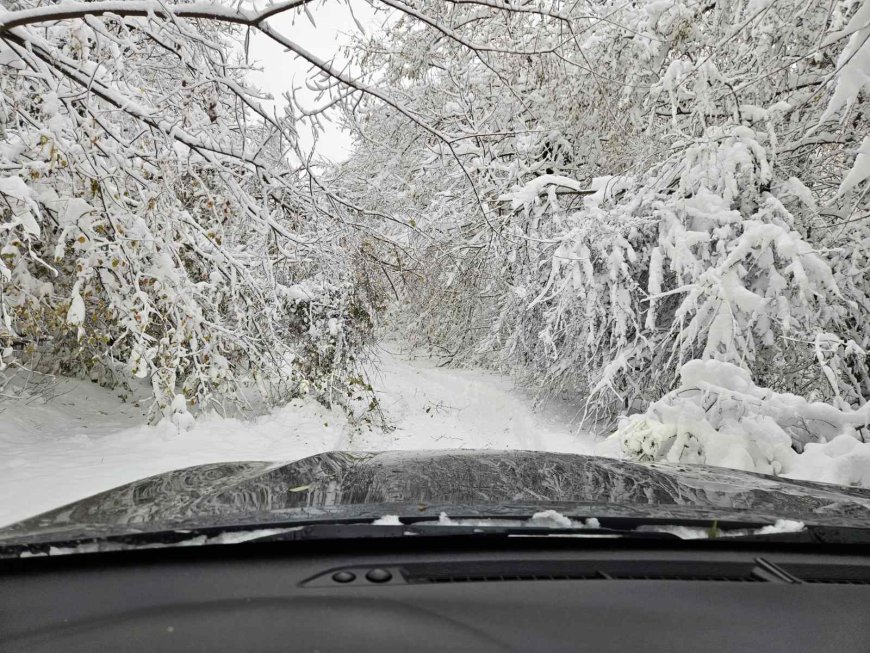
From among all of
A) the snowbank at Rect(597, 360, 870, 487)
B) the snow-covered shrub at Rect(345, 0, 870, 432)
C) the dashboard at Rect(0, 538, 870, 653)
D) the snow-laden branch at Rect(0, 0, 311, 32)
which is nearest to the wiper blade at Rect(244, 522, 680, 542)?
the dashboard at Rect(0, 538, 870, 653)

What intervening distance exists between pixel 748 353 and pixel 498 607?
6625 millimetres

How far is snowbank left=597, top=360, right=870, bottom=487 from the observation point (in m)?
4.90

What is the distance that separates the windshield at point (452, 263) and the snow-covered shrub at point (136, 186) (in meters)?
0.04

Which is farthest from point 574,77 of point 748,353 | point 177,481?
point 177,481

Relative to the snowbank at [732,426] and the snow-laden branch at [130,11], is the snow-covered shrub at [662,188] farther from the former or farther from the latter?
the snow-laden branch at [130,11]

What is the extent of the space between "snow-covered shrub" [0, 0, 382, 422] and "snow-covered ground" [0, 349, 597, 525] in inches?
38.5

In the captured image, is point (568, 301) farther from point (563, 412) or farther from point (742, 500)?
point (742, 500)

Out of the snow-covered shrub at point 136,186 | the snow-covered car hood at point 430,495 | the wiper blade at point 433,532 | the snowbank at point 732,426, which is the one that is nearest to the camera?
the wiper blade at point 433,532

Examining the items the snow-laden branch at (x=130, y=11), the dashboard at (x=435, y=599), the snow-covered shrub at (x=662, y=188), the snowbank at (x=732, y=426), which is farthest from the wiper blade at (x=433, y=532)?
the snowbank at (x=732, y=426)

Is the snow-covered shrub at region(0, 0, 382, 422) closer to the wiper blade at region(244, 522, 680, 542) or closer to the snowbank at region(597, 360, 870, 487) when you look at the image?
the wiper blade at region(244, 522, 680, 542)

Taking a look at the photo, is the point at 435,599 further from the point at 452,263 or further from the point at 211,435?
the point at 452,263

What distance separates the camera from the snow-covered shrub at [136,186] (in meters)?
3.87

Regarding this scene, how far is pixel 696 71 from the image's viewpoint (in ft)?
22.0

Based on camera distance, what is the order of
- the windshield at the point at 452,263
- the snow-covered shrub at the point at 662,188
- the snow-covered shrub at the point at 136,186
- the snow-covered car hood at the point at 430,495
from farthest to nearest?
the snow-covered shrub at the point at 662,188 → the snow-covered shrub at the point at 136,186 → the windshield at the point at 452,263 → the snow-covered car hood at the point at 430,495
